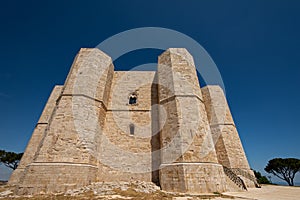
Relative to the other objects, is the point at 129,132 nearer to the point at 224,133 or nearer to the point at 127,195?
the point at 127,195

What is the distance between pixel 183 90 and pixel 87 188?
8101 mm

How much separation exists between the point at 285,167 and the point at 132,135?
29.9 meters

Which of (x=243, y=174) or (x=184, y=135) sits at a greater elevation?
(x=184, y=135)

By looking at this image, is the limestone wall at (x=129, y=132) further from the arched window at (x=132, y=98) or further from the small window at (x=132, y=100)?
the small window at (x=132, y=100)

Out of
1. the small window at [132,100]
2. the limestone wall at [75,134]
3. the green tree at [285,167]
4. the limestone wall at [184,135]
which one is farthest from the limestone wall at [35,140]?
the green tree at [285,167]

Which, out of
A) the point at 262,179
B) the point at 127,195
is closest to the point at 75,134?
the point at 127,195

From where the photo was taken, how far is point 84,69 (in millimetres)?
11562

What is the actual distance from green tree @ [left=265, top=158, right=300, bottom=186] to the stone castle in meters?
19.9

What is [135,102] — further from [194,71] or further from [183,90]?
[194,71]

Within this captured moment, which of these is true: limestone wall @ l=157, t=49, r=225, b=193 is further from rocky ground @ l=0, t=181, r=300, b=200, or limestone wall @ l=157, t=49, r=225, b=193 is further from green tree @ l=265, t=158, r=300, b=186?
green tree @ l=265, t=158, r=300, b=186

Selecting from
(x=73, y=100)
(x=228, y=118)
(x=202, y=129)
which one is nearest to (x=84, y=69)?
(x=73, y=100)

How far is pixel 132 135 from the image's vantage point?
12070 mm

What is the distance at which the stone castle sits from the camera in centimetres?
843

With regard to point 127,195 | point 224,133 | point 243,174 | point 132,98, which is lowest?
point 127,195
